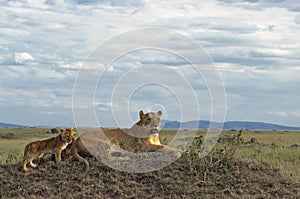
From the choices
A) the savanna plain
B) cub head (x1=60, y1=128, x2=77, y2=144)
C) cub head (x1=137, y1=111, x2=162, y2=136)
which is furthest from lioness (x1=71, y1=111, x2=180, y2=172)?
the savanna plain

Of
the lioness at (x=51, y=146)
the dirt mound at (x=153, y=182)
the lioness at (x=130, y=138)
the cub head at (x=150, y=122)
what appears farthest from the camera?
the cub head at (x=150, y=122)

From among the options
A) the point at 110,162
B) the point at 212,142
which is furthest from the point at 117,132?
the point at 212,142

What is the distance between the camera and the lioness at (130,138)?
11.8 metres

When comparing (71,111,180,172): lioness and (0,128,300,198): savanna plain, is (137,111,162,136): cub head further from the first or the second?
(0,128,300,198): savanna plain

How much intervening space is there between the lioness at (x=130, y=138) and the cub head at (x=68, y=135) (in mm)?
116

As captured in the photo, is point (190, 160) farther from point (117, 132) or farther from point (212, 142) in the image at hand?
point (117, 132)

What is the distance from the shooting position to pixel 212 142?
12.1 metres

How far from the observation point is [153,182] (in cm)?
1076

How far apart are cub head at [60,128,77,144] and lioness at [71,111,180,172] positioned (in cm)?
12

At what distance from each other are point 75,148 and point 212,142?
112 inches

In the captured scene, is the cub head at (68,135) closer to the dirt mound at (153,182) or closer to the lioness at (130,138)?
the lioness at (130,138)

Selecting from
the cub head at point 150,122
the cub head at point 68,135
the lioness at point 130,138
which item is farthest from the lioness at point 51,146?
the cub head at point 150,122

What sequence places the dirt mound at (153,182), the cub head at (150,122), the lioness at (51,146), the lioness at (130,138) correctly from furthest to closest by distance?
the cub head at (150,122) < the lioness at (130,138) < the lioness at (51,146) < the dirt mound at (153,182)

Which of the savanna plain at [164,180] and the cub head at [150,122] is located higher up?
the cub head at [150,122]
